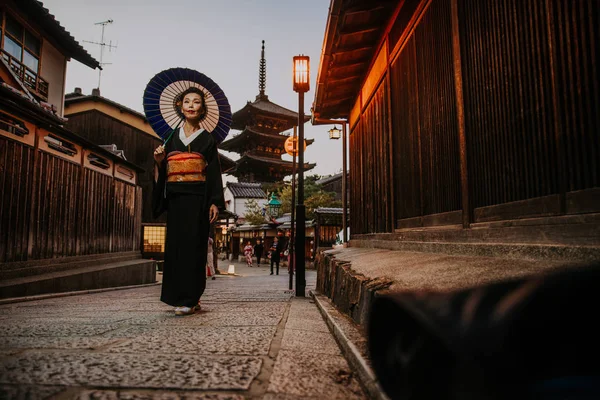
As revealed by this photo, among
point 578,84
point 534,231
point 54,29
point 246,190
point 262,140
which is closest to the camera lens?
point 578,84

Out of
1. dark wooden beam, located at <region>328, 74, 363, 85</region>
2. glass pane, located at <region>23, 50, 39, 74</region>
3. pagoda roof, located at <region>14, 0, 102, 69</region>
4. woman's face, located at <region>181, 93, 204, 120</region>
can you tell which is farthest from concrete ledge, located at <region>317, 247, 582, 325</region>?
glass pane, located at <region>23, 50, 39, 74</region>

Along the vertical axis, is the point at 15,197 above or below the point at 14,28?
below

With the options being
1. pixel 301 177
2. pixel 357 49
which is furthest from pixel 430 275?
pixel 357 49

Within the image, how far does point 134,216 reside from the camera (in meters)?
12.9

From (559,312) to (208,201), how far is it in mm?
3868

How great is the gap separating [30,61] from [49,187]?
26.2ft

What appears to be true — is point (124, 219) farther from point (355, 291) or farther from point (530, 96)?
point (530, 96)

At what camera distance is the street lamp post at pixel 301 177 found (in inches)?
246

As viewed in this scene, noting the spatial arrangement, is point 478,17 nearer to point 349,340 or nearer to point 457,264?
point 457,264

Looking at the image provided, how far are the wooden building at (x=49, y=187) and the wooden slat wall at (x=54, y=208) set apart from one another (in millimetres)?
20

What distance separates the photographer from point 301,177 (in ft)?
21.0

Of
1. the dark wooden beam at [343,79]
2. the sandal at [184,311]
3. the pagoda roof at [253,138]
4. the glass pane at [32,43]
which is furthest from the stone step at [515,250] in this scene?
the pagoda roof at [253,138]

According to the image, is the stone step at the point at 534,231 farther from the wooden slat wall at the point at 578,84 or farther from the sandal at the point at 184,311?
the sandal at the point at 184,311

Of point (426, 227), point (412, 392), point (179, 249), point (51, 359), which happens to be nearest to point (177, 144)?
point (179, 249)
